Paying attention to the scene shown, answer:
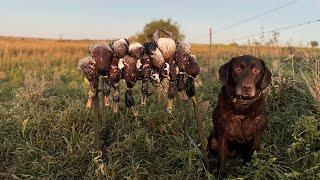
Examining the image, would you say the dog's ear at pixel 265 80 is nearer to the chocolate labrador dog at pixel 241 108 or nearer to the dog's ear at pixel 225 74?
the chocolate labrador dog at pixel 241 108

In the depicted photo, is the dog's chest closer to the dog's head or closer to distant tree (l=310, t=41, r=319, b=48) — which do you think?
the dog's head

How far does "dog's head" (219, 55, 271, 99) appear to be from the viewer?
4.29 m

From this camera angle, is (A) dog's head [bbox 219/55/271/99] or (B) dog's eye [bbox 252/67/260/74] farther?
(B) dog's eye [bbox 252/67/260/74]

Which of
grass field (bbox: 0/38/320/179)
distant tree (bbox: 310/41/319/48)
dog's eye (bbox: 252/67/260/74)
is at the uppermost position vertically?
distant tree (bbox: 310/41/319/48)

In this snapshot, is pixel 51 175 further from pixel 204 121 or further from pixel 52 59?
pixel 52 59

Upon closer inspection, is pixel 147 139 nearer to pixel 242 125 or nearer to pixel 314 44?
pixel 242 125

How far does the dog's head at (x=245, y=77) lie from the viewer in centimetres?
429

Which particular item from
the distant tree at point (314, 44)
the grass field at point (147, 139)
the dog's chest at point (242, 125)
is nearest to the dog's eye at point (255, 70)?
the dog's chest at point (242, 125)

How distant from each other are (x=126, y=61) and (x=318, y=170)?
209cm

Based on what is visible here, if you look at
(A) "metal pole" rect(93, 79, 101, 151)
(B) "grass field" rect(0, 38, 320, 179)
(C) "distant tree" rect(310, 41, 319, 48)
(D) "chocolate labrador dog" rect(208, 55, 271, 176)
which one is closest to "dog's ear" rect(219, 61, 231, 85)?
(D) "chocolate labrador dog" rect(208, 55, 271, 176)

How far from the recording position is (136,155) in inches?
207

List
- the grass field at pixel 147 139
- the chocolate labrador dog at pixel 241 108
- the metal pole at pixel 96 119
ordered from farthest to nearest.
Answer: the metal pole at pixel 96 119
the grass field at pixel 147 139
the chocolate labrador dog at pixel 241 108

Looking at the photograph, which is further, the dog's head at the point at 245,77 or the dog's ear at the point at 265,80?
the dog's ear at the point at 265,80

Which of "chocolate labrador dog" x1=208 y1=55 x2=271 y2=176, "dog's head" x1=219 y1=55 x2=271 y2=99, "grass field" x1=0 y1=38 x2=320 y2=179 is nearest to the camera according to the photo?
"dog's head" x1=219 y1=55 x2=271 y2=99
